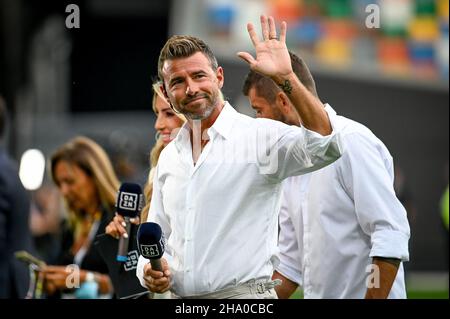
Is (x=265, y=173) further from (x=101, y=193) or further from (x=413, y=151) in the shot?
(x=413, y=151)

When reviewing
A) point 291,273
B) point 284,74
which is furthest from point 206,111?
point 291,273

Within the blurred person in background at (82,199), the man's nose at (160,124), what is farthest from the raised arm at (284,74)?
the blurred person in background at (82,199)

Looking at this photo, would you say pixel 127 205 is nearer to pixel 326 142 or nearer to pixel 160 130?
pixel 160 130

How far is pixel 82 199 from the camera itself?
8.20 metres

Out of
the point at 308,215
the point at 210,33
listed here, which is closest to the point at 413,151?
the point at 210,33

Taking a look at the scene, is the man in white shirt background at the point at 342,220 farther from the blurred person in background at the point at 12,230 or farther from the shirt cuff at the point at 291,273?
the blurred person in background at the point at 12,230

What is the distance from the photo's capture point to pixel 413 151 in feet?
62.8

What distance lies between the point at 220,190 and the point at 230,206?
0.28 feet

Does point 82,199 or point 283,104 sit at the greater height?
point 283,104

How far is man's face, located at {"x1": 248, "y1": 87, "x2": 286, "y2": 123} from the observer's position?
5820 mm

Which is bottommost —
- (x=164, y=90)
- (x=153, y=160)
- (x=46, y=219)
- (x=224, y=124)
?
(x=46, y=219)

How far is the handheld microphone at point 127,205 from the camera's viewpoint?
5926 millimetres
